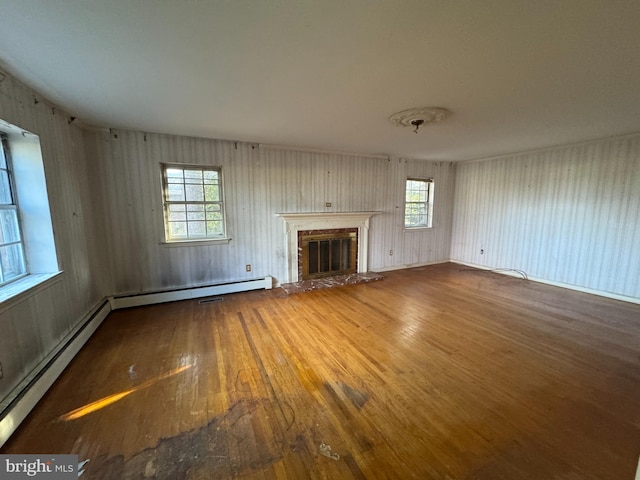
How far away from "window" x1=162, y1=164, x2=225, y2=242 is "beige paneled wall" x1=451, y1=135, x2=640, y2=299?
18.4 ft

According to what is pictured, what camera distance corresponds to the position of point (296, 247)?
460 centimetres

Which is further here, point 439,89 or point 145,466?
point 439,89

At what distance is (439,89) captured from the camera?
221cm

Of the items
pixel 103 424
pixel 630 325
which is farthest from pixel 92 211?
pixel 630 325

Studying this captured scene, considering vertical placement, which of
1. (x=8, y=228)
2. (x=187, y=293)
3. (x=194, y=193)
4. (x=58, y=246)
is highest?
(x=194, y=193)

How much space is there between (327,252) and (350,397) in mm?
3203

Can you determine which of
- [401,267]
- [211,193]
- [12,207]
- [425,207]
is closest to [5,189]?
[12,207]

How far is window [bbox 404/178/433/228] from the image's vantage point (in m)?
5.89

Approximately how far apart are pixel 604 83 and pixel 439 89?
4.26 ft

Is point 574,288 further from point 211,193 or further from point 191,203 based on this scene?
point 191,203

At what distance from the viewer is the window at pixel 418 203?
589cm

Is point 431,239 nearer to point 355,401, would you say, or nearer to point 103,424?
point 355,401

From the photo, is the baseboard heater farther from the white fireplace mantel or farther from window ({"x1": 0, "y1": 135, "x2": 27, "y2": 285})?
window ({"x1": 0, "y1": 135, "x2": 27, "y2": 285})

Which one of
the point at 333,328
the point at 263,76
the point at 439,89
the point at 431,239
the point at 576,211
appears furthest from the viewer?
the point at 431,239
